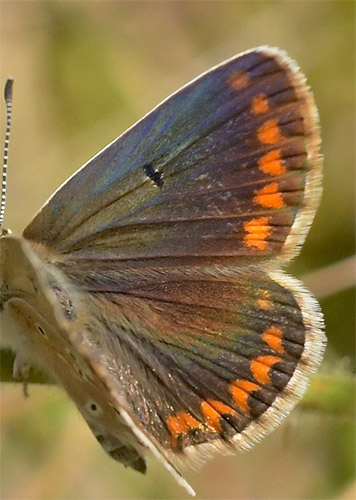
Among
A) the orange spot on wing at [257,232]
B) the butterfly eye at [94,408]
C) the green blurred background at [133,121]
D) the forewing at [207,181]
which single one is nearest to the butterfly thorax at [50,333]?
the butterfly eye at [94,408]

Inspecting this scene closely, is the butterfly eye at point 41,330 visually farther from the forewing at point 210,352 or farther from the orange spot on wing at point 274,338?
the orange spot on wing at point 274,338

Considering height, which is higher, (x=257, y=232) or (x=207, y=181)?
(x=207, y=181)

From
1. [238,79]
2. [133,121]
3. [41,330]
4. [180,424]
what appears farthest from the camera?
[133,121]

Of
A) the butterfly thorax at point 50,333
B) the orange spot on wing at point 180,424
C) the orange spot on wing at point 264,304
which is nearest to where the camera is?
the butterfly thorax at point 50,333

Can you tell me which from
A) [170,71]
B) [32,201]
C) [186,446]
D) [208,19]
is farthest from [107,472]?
[208,19]

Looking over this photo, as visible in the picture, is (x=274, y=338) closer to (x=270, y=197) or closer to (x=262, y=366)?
(x=262, y=366)

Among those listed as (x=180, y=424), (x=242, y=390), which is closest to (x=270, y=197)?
(x=242, y=390)

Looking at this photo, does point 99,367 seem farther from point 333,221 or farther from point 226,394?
point 333,221

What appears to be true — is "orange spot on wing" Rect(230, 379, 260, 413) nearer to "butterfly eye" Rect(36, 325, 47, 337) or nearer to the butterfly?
the butterfly
